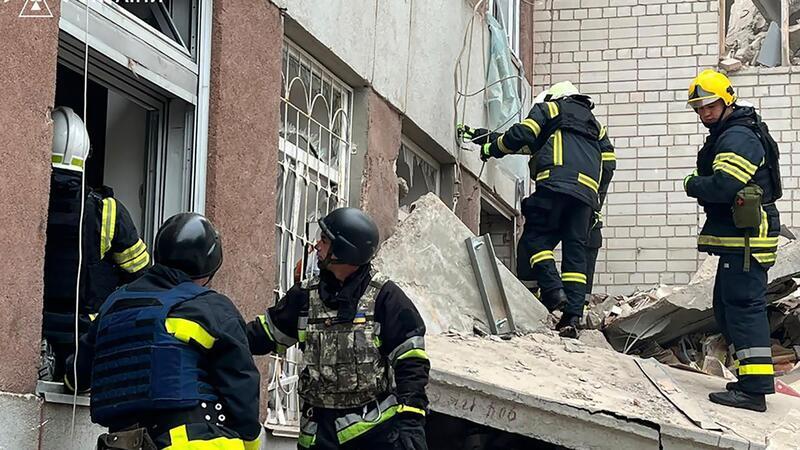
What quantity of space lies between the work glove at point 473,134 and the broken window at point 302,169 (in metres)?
1.81

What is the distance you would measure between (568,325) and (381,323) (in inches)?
142

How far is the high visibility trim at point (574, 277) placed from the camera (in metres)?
8.26

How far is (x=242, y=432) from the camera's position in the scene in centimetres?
400

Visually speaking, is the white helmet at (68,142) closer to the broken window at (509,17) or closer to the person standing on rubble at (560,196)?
the person standing on rubble at (560,196)

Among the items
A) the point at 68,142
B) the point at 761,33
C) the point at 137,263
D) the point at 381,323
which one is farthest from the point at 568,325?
the point at 761,33

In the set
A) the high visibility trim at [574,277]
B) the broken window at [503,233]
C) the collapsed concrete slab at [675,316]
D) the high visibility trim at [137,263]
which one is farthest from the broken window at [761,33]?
the high visibility trim at [137,263]

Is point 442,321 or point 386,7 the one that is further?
point 386,7

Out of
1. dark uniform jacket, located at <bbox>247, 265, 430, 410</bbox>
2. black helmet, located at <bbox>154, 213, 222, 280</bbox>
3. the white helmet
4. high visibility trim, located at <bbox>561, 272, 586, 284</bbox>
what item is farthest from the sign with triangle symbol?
high visibility trim, located at <bbox>561, 272, 586, 284</bbox>

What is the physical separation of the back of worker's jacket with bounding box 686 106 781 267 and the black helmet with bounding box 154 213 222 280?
344 cm

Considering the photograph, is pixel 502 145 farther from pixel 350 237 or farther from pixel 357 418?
pixel 357 418

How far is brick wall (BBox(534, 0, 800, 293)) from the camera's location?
42.3 ft

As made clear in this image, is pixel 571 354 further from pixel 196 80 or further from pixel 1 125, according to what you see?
pixel 1 125

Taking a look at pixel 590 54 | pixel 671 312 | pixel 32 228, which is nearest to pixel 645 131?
pixel 590 54

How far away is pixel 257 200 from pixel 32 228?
193 cm
